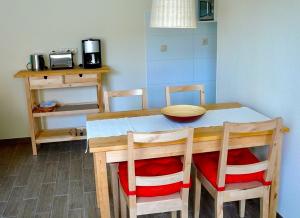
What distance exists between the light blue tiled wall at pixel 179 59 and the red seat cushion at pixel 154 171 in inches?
80.7

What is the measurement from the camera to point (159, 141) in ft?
5.88

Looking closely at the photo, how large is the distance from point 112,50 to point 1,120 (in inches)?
62.5

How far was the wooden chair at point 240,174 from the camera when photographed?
1.90m

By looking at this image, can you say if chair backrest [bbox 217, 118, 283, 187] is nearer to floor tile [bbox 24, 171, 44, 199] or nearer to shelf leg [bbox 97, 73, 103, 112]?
floor tile [bbox 24, 171, 44, 199]

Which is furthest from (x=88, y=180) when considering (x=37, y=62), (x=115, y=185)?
(x=37, y=62)

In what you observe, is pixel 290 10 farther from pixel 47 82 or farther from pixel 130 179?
pixel 47 82

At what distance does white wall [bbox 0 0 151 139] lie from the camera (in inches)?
148

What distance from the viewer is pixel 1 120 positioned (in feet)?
13.1

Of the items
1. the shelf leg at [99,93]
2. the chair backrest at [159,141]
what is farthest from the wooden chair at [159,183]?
the shelf leg at [99,93]

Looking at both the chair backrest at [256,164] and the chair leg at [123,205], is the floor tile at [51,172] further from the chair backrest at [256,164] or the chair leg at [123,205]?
the chair backrest at [256,164]

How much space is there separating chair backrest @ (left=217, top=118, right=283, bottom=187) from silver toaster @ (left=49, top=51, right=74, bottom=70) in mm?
2345

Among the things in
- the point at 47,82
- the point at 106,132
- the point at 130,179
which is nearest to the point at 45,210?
the point at 106,132

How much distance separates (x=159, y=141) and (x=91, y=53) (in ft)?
7.35

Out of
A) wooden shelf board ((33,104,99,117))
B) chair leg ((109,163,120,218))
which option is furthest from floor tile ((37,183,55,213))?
wooden shelf board ((33,104,99,117))
